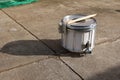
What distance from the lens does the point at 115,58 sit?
138 inches

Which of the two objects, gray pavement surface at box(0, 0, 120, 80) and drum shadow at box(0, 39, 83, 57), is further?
drum shadow at box(0, 39, 83, 57)

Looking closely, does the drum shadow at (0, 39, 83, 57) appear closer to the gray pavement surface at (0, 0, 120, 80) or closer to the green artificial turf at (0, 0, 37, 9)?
the gray pavement surface at (0, 0, 120, 80)

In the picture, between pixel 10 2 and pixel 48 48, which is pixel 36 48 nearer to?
pixel 48 48

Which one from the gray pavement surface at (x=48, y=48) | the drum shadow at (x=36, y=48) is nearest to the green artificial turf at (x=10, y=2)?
the gray pavement surface at (x=48, y=48)

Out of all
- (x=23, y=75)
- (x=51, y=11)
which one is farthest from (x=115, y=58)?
(x=51, y=11)

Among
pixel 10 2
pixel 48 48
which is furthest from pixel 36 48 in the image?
pixel 10 2

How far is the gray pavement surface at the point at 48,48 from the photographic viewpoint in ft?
10.3

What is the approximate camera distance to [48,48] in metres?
3.73

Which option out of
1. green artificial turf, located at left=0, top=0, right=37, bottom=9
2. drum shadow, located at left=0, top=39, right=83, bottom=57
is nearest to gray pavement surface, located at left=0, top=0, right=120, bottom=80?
drum shadow, located at left=0, top=39, right=83, bottom=57

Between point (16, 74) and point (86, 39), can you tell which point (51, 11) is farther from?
point (16, 74)

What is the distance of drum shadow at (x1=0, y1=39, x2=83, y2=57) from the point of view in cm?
359

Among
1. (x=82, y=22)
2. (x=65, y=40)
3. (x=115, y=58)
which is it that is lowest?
(x=115, y=58)

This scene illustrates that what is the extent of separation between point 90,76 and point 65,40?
2.34 feet

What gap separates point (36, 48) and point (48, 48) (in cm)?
19
